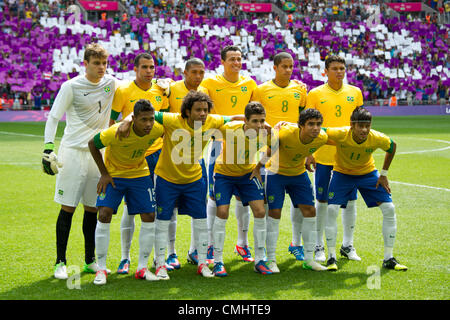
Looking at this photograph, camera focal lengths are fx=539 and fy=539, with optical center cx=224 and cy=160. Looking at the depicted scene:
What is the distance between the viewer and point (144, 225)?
5465 millimetres

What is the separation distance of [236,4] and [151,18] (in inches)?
261

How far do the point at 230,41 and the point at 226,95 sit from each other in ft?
91.5

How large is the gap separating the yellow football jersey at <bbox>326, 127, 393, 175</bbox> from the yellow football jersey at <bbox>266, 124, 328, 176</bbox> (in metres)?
0.20

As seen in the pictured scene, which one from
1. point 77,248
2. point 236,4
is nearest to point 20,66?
point 236,4

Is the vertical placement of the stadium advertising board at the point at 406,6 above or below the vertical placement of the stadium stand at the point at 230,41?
above

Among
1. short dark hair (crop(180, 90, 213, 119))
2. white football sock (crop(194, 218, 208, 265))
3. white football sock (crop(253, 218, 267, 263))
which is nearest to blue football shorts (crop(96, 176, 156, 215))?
white football sock (crop(194, 218, 208, 265))

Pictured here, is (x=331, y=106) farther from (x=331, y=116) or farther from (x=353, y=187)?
(x=353, y=187)

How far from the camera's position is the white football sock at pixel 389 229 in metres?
5.83

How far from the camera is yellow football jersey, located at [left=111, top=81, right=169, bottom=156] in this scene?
19.9 feet

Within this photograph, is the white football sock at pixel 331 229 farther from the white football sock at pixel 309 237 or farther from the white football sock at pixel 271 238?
the white football sock at pixel 271 238

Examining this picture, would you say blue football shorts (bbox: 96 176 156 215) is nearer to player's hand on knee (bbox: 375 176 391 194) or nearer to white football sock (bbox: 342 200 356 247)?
white football sock (bbox: 342 200 356 247)

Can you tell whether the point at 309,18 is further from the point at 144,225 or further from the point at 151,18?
the point at 144,225

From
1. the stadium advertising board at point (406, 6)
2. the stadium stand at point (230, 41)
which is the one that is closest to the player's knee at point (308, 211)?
the stadium stand at point (230, 41)

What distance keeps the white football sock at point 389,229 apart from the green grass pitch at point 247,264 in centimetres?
20
